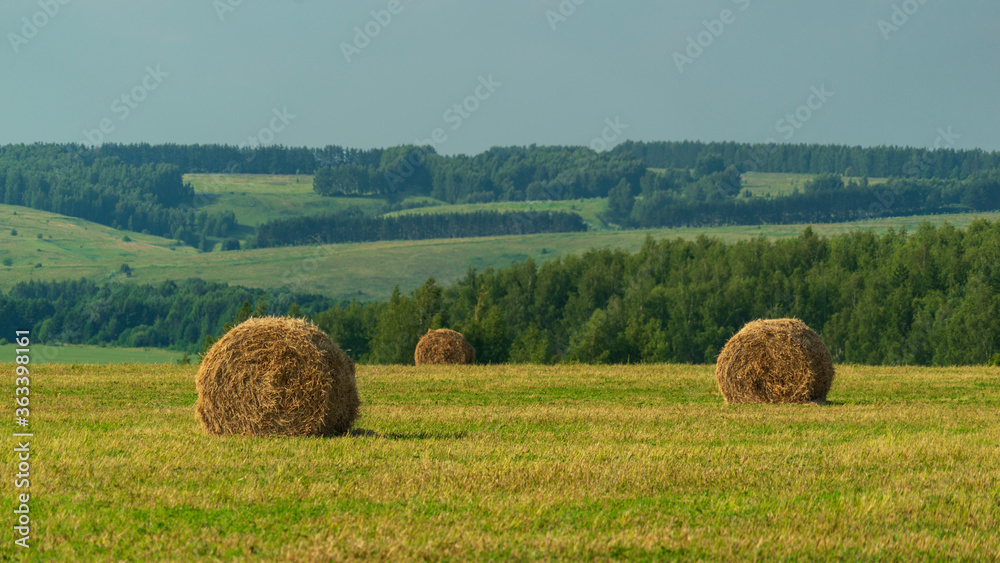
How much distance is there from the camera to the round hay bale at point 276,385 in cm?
1700

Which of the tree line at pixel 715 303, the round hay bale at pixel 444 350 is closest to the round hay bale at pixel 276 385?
the round hay bale at pixel 444 350

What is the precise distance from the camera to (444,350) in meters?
47.4

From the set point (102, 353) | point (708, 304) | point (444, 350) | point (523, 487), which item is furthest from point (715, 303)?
point (523, 487)

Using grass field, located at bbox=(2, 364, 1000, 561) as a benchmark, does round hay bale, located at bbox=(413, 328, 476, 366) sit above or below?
below

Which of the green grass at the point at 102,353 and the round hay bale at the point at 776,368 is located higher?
the round hay bale at the point at 776,368

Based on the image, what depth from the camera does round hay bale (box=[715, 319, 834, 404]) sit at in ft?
85.3

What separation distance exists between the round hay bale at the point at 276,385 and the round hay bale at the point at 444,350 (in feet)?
97.0

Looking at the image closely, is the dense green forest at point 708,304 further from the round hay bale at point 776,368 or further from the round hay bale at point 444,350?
the round hay bale at point 776,368

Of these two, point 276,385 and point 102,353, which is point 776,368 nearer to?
point 276,385

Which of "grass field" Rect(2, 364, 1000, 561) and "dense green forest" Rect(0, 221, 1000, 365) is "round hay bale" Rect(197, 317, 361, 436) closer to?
"grass field" Rect(2, 364, 1000, 561)

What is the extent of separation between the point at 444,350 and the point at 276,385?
30.3 meters

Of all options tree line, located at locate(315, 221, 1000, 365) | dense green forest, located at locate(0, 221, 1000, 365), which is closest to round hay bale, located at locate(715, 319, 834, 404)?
dense green forest, located at locate(0, 221, 1000, 365)

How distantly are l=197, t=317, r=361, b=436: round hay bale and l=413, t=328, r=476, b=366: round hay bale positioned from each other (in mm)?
29578

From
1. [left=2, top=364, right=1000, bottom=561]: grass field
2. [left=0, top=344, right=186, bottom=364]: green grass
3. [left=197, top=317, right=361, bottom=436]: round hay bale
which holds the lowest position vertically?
[left=0, top=344, right=186, bottom=364]: green grass
